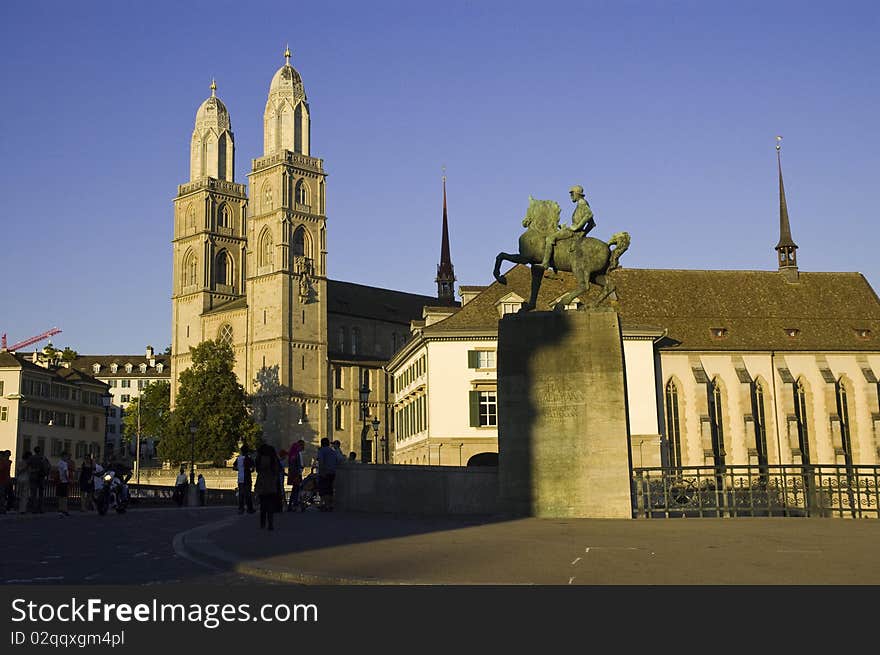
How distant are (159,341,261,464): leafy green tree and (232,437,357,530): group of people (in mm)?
61598

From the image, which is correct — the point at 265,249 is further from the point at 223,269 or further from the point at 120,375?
the point at 120,375

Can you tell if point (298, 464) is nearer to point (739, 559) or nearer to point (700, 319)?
point (739, 559)

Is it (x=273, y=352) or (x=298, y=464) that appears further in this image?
(x=273, y=352)

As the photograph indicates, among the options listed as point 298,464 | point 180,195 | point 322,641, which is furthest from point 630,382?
point 180,195

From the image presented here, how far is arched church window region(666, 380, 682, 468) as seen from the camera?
64625mm

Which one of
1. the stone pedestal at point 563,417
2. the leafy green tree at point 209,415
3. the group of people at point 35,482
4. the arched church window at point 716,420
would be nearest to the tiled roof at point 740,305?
the arched church window at point 716,420

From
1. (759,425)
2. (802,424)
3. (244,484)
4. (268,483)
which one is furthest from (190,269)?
(268,483)

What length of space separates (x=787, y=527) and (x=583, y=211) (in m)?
7.70

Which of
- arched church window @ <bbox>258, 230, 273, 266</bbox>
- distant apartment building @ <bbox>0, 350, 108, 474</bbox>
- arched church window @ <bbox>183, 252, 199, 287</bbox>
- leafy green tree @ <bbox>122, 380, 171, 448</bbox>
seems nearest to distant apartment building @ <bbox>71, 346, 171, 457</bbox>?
leafy green tree @ <bbox>122, 380, 171, 448</bbox>

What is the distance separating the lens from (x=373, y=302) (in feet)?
422

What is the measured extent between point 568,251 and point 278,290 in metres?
88.4

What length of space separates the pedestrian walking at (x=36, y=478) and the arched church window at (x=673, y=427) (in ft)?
135

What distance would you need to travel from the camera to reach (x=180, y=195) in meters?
126

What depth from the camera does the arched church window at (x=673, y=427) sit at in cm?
6462
